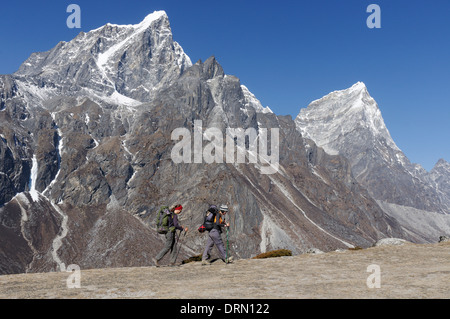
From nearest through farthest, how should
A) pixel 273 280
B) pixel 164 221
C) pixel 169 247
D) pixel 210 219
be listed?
1. pixel 273 280
2. pixel 210 219
3. pixel 164 221
4. pixel 169 247

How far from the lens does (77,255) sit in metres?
197

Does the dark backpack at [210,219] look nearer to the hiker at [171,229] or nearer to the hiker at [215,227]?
the hiker at [215,227]

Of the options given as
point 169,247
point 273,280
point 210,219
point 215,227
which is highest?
point 210,219

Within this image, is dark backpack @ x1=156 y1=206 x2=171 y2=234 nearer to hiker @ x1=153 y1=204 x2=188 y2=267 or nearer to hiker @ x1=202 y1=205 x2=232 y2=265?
hiker @ x1=153 y1=204 x2=188 y2=267

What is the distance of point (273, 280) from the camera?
15.6 metres

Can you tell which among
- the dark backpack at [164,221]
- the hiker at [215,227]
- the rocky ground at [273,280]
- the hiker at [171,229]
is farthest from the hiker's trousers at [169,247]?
the hiker at [215,227]

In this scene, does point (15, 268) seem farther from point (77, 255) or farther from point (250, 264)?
point (250, 264)

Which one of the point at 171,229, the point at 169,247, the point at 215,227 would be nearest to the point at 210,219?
the point at 215,227

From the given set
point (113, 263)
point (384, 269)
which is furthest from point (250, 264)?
point (113, 263)

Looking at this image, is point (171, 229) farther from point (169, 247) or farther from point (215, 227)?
point (215, 227)

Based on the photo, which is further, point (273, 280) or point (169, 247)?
point (169, 247)

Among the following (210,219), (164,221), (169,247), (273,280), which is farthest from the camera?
(169,247)
